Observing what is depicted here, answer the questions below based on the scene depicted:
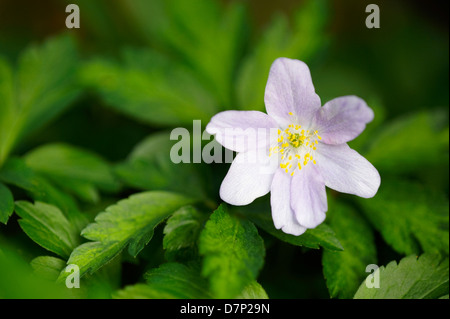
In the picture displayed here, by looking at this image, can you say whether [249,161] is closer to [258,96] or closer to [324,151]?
[324,151]

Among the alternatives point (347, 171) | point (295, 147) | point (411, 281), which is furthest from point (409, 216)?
point (295, 147)

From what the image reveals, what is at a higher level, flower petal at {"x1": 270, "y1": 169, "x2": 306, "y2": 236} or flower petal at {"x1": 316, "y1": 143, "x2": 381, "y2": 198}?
flower petal at {"x1": 316, "y1": 143, "x2": 381, "y2": 198}

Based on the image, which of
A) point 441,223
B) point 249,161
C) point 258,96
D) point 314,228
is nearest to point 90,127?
point 258,96

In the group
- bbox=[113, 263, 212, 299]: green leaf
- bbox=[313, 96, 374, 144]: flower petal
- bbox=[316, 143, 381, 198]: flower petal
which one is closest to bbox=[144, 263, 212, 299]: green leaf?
bbox=[113, 263, 212, 299]: green leaf

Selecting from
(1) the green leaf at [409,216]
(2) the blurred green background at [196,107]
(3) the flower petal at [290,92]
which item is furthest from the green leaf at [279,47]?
(1) the green leaf at [409,216]

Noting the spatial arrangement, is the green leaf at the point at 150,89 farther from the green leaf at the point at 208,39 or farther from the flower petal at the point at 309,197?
the flower petal at the point at 309,197

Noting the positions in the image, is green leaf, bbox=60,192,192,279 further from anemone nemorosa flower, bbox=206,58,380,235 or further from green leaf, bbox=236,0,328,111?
green leaf, bbox=236,0,328,111

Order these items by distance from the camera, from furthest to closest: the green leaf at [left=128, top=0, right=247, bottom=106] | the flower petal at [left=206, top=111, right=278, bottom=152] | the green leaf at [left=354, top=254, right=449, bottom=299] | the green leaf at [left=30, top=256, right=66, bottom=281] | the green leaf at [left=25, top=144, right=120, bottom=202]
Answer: the green leaf at [left=128, top=0, right=247, bottom=106], the green leaf at [left=25, top=144, right=120, bottom=202], the green leaf at [left=354, top=254, right=449, bottom=299], the green leaf at [left=30, top=256, right=66, bottom=281], the flower petal at [left=206, top=111, right=278, bottom=152]
